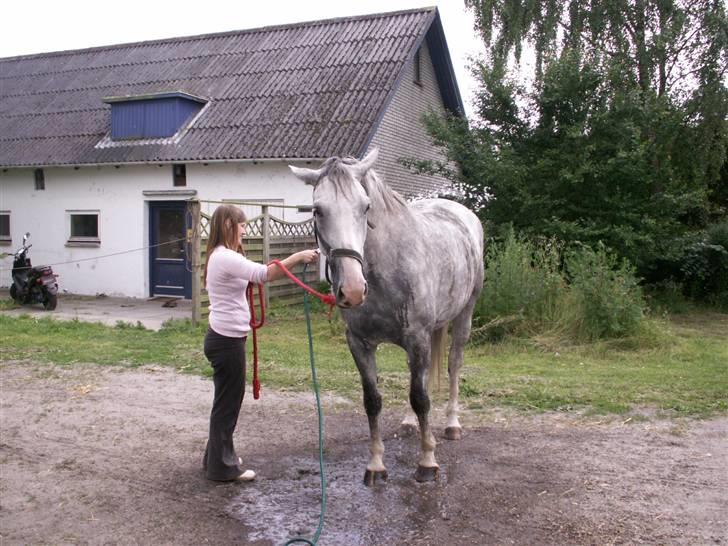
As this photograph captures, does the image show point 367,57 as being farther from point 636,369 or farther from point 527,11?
point 636,369

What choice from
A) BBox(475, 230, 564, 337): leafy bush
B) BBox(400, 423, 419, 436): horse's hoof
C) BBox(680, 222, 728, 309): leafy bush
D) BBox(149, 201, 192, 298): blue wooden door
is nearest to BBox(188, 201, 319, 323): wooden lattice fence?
BBox(149, 201, 192, 298): blue wooden door

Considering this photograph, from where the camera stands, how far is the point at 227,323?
402cm

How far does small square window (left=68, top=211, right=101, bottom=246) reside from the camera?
50.2 ft

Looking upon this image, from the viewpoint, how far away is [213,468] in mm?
4129

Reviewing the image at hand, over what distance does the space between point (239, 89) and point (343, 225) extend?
12.9 m

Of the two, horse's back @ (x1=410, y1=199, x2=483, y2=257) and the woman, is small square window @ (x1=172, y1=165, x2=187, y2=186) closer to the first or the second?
horse's back @ (x1=410, y1=199, x2=483, y2=257)

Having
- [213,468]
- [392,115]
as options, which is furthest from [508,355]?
[392,115]

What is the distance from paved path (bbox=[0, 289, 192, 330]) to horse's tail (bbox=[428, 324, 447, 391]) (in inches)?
260

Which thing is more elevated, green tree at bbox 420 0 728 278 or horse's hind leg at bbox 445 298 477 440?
green tree at bbox 420 0 728 278

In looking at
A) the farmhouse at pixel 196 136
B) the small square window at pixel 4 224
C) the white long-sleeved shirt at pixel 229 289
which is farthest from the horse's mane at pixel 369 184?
the small square window at pixel 4 224

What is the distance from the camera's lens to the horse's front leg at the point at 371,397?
161 inches

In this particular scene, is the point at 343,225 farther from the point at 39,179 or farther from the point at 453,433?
the point at 39,179

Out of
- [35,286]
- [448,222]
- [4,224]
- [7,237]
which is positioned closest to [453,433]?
[448,222]

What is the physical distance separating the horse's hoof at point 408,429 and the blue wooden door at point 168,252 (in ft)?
33.7
